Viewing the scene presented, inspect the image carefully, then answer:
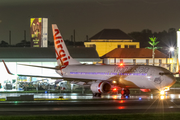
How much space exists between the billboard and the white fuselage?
4525 centimetres

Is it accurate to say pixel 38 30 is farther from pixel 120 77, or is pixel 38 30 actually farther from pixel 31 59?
pixel 120 77

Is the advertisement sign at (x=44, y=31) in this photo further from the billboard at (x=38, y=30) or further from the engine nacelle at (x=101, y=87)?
the engine nacelle at (x=101, y=87)

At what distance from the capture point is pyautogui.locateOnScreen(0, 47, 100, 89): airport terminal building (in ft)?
232

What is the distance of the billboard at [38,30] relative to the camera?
3625 inches

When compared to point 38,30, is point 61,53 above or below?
below

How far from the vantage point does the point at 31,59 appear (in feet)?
238

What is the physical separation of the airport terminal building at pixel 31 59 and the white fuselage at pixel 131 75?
80.6ft

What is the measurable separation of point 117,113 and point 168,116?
12.3 feet

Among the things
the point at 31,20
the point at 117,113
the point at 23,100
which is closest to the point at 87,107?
the point at 117,113

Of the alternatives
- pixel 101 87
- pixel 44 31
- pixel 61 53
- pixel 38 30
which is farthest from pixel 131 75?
pixel 44 31

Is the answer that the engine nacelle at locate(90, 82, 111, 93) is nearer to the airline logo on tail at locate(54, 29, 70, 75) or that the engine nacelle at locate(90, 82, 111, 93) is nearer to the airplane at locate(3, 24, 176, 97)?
the airplane at locate(3, 24, 176, 97)

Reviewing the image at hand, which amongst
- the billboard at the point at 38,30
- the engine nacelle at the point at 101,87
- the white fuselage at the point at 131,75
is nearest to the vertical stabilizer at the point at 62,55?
the white fuselage at the point at 131,75

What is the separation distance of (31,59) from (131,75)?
34.5 metres

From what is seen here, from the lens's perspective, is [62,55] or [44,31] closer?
[62,55]
